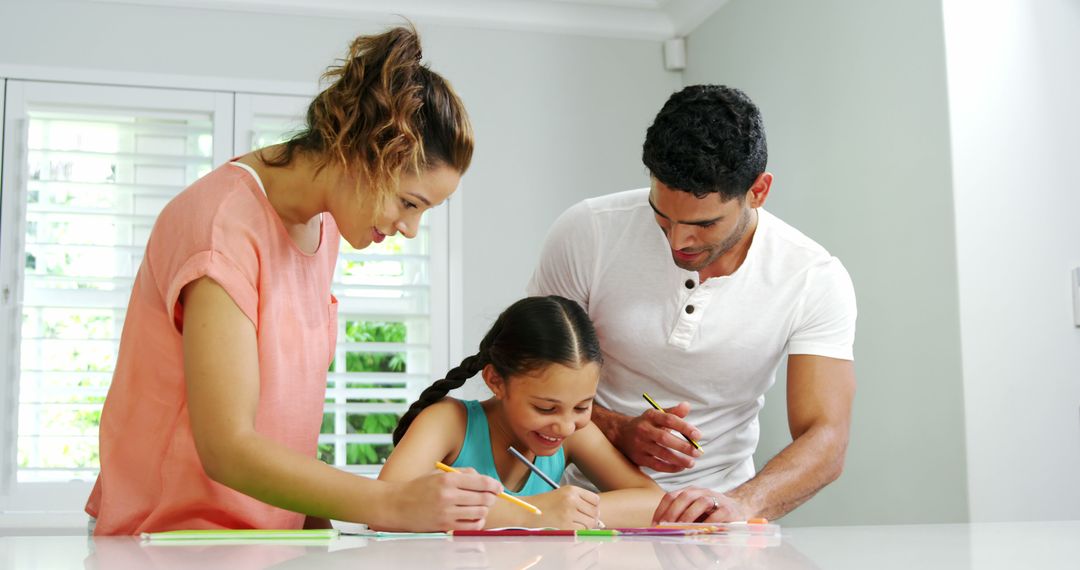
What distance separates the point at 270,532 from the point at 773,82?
2697 mm

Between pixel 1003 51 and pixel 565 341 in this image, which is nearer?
pixel 565 341

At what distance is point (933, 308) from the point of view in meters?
2.62

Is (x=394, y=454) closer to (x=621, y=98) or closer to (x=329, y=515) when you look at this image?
(x=329, y=515)

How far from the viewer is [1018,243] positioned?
258cm

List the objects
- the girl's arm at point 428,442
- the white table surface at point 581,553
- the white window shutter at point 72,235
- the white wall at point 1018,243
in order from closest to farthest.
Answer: the white table surface at point 581,553
the girl's arm at point 428,442
the white wall at point 1018,243
the white window shutter at point 72,235

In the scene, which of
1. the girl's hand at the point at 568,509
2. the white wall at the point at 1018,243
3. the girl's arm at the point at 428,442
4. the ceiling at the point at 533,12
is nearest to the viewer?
the girl's hand at the point at 568,509

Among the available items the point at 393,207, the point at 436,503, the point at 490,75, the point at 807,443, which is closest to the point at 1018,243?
the point at 807,443

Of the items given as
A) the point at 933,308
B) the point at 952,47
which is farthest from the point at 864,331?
the point at 952,47

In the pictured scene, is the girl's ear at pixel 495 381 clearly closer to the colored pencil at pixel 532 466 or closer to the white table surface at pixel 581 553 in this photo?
the colored pencil at pixel 532 466

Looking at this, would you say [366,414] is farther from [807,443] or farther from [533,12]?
[807,443]

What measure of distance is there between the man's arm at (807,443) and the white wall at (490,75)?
73.8 inches

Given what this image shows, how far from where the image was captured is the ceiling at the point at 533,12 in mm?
3744

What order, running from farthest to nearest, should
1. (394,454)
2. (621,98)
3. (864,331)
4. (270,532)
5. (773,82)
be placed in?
(621,98), (773,82), (864,331), (394,454), (270,532)

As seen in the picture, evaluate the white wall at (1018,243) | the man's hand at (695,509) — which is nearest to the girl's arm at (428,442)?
the man's hand at (695,509)
